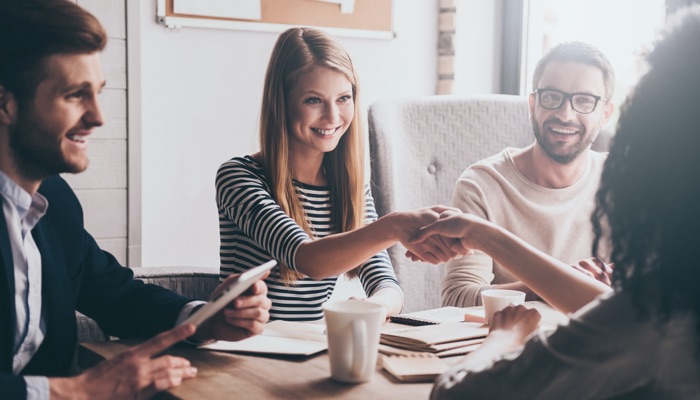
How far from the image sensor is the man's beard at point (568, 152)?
7.11 ft

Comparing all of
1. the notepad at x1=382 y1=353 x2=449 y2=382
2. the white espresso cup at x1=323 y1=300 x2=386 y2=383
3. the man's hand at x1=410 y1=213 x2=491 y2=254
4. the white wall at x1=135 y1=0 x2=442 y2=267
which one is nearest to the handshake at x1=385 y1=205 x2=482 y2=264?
the man's hand at x1=410 y1=213 x2=491 y2=254

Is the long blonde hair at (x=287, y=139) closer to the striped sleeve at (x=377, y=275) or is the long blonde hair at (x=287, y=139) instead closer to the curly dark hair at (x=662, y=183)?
the striped sleeve at (x=377, y=275)

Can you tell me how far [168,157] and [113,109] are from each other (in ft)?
0.85

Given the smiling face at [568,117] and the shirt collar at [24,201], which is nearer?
the shirt collar at [24,201]

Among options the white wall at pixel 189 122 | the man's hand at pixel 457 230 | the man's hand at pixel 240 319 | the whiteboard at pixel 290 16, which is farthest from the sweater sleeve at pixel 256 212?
the whiteboard at pixel 290 16

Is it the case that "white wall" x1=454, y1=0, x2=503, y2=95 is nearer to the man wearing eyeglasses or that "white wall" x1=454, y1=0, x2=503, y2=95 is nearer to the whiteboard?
the whiteboard

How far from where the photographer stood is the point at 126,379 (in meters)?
1.10

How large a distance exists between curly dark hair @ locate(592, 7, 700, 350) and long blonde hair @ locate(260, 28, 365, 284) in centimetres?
111

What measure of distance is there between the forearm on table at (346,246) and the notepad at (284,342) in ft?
0.83

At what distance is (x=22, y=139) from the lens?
1267 mm

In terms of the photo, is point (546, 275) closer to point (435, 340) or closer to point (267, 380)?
point (435, 340)

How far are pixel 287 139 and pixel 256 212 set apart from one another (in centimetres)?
24

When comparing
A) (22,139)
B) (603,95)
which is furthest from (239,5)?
(22,139)

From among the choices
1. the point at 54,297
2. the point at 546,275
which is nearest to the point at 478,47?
the point at 546,275
